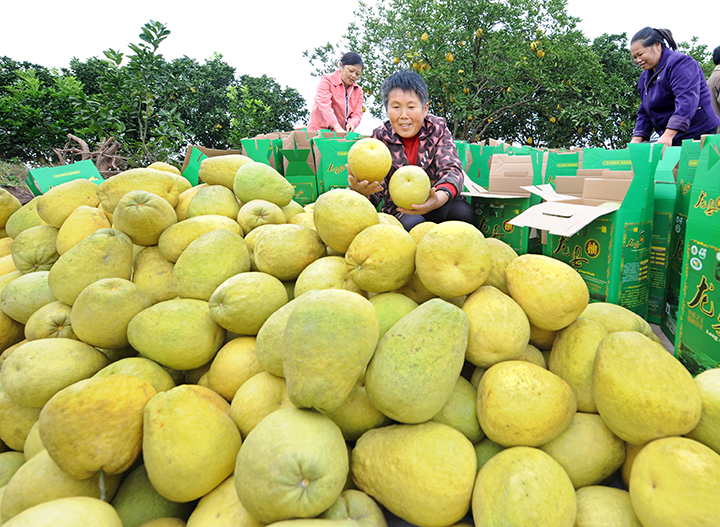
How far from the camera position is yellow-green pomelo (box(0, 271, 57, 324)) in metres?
2.02

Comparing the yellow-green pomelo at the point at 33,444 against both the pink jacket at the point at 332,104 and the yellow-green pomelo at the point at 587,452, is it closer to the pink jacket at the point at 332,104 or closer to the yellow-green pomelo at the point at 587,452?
the yellow-green pomelo at the point at 587,452

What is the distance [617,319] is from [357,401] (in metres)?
1.15

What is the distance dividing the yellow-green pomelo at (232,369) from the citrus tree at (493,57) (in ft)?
34.0

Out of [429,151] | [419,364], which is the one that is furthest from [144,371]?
[429,151]

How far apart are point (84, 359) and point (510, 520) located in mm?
1724

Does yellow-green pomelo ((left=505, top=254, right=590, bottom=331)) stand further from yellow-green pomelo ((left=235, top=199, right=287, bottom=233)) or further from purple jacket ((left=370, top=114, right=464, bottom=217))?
purple jacket ((left=370, top=114, right=464, bottom=217))

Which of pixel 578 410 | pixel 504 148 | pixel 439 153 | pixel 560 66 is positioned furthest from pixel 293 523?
pixel 560 66

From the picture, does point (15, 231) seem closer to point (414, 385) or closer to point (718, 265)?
point (414, 385)

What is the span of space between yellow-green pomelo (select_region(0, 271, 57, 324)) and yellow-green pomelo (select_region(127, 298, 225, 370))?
0.85 metres

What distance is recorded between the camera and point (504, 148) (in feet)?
11.8

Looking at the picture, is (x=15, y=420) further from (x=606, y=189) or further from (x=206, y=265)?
(x=606, y=189)

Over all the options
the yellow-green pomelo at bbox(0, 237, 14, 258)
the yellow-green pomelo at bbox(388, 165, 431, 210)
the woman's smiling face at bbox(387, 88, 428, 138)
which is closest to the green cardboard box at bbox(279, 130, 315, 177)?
the woman's smiling face at bbox(387, 88, 428, 138)

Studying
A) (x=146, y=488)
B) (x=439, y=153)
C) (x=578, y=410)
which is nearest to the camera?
(x=146, y=488)

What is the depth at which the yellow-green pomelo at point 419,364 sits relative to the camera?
1.17m
